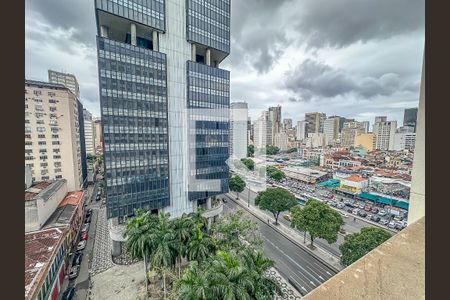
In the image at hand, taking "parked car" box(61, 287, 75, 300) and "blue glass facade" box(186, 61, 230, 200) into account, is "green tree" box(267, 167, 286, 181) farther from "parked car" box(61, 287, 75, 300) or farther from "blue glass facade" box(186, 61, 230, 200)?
"parked car" box(61, 287, 75, 300)

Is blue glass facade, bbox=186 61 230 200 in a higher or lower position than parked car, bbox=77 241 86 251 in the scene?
higher

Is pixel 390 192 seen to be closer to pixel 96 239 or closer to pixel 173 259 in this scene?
pixel 173 259

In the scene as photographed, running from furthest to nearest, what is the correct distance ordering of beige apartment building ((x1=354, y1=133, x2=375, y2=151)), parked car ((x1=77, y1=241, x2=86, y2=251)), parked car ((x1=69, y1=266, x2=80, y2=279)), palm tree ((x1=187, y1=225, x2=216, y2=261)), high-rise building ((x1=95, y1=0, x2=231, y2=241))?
beige apartment building ((x1=354, y1=133, x2=375, y2=151)), parked car ((x1=77, y1=241, x2=86, y2=251)), high-rise building ((x1=95, y1=0, x2=231, y2=241)), parked car ((x1=69, y1=266, x2=80, y2=279)), palm tree ((x1=187, y1=225, x2=216, y2=261))

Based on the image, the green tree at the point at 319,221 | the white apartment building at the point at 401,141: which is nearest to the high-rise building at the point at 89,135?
the green tree at the point at 319,221

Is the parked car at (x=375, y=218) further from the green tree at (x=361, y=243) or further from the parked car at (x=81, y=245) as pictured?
the parked car at (x=81, y=245)

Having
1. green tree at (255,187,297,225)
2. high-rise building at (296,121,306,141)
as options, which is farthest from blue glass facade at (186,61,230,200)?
high-rise building at (296,121,306,141)

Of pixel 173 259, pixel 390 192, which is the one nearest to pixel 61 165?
pixel 173 259

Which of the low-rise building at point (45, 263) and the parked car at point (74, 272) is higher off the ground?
the low-rise building at point (45, 263)

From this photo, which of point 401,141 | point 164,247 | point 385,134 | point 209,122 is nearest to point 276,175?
point 209,122
